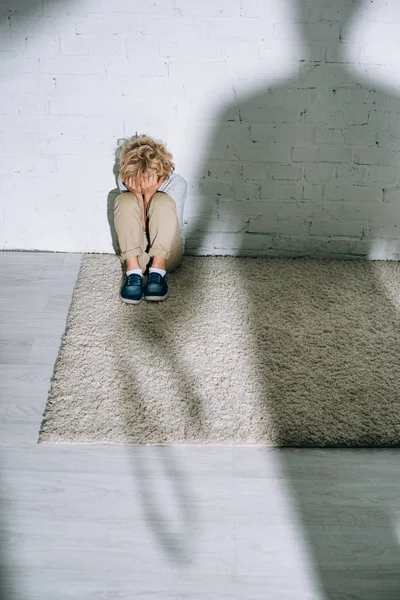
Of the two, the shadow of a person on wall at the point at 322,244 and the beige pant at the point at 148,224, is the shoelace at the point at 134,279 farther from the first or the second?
the shadow of a person on wall at the point at 322,244

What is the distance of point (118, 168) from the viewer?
Answer: 96.6 inches

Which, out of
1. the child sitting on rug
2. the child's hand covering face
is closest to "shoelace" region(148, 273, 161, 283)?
the child sitting on rug

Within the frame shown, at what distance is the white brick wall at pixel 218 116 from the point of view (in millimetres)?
2166

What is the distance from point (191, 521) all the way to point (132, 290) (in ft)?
3.33

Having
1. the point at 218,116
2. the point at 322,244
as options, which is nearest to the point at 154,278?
the point at 218,116

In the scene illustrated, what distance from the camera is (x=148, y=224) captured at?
236 centimetres

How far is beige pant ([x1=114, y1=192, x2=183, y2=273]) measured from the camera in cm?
229

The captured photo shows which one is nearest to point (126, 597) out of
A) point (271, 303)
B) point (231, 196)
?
point (271, 303)

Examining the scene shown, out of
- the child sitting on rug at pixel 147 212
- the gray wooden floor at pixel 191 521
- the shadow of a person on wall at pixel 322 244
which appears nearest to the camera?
the gray wooden floor at pixel 191 521

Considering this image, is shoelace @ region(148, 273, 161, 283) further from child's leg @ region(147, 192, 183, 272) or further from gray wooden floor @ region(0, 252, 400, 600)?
gray wooden floor @ region(0, 252, 400, 600)

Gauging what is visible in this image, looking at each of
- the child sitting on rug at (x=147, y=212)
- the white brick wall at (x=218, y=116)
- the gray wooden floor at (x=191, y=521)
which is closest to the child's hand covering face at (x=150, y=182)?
the child sitting on rug at (x=147, y=212)

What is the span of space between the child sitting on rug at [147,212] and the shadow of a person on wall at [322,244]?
202mm

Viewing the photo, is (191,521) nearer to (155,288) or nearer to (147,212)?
(155,288)

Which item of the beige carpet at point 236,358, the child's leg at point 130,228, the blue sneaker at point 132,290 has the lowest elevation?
the beige carpet at point 236,358
